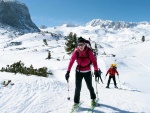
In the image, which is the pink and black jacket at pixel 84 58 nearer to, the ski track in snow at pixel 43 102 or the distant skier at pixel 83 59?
the distant skier at pixel 83 59

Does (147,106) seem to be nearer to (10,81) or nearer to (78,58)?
(78,58)

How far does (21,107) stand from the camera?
31.2 ft

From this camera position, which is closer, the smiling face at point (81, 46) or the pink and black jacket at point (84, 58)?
the smiling face at point (81, 46)

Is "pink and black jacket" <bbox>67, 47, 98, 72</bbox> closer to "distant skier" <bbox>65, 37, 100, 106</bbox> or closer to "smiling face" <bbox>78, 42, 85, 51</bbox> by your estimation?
"distant skier" <bbox>65, 37, 100, 106</bbox>

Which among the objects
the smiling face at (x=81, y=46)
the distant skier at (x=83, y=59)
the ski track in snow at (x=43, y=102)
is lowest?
the ski track in snow at (x=43, y=102)

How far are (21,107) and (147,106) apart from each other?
5060mm

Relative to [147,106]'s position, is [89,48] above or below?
above

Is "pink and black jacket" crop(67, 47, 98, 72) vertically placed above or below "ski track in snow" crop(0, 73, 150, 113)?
above

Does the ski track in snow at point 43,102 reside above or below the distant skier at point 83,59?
Answer: below

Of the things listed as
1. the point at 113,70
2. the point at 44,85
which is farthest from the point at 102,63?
the point at 44,85

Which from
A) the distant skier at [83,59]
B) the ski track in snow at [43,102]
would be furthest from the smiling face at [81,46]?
the ski track in snow at [43,102]

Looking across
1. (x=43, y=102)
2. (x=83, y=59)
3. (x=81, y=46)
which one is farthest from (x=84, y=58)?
(x=43, y=102)

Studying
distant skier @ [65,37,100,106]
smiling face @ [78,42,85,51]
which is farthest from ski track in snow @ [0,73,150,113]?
smiling face @ [78,42,85,51]

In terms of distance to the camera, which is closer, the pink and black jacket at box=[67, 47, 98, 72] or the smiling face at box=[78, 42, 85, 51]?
the smiling face at box=[78, 42, 85, 51]
